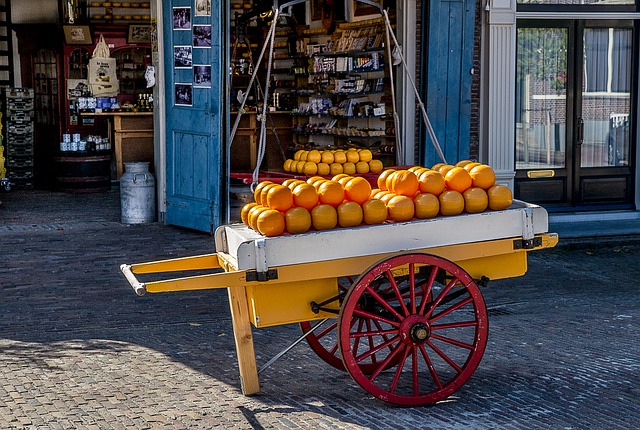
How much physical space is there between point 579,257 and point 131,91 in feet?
31.8

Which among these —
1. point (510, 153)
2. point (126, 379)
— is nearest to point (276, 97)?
point (510, 153)

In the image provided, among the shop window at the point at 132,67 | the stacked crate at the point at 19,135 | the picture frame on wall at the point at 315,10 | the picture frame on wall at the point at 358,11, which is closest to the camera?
the picture frame on wall at the point at 358,11

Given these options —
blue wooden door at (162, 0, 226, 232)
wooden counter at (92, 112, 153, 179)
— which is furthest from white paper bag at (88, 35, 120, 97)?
blue wooden door at (162, 0, 226, 232)

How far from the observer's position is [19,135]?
16.8 metres

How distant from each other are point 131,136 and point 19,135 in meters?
2.17

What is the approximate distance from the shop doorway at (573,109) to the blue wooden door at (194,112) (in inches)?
151

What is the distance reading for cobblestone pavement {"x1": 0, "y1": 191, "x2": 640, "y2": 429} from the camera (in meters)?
5.62

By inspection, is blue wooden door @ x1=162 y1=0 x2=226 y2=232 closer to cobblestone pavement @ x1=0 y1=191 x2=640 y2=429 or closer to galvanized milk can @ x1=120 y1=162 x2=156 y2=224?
galvanized milk can @ x1=120 y1=162 x2=156 y2=224

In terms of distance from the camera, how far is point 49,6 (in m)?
18.0

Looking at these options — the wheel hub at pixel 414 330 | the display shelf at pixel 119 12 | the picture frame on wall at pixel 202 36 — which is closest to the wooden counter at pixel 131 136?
the display shelf at pixel 119 12

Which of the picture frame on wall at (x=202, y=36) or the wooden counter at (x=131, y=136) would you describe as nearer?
the picture frame on wall at (x=202, y=36)

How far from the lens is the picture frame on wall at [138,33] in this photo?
1789cm

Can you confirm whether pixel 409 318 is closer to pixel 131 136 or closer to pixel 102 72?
A: pixel 131 136

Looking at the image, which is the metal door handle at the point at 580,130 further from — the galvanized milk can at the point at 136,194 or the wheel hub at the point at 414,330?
the wheel hub at the point at 414,330
